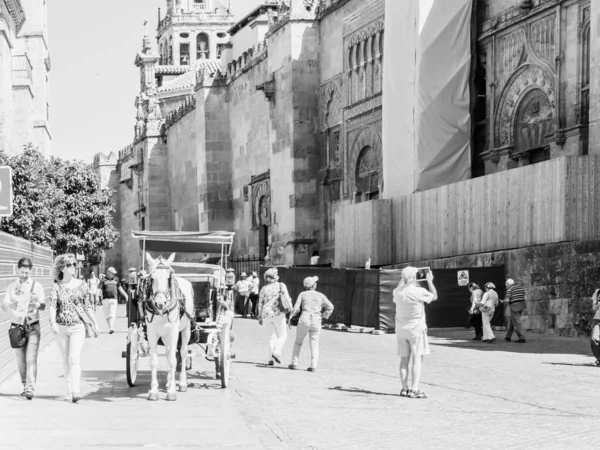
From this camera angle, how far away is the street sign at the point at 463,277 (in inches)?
1038

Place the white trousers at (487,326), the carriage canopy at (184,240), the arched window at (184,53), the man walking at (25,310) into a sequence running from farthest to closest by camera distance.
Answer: the arched window at (184,53), the white trousers at (487,326), the carriage canopy at (184,240), the man walking at (25,310)

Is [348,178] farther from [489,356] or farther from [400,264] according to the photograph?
[489,356]

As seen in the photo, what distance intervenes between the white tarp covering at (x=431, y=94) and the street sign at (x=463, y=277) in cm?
528

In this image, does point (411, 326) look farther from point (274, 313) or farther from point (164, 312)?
point (274, 313)

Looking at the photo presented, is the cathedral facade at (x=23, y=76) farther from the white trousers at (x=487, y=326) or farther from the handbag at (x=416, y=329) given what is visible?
the handbag at (x=416, y=329)

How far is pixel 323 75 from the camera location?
4212cm

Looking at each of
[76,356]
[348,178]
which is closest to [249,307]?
[348,178]

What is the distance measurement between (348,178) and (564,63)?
44.7 feet

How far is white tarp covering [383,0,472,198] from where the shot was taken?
31.1 m

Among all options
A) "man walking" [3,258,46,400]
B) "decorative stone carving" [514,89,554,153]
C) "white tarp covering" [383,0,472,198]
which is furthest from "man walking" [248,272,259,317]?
"man walking" [3,258,46,400]

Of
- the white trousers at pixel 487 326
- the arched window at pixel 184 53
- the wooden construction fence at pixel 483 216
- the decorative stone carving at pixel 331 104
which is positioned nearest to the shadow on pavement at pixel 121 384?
the white trousers at pixel 487 326

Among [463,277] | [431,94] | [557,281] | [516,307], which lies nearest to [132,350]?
[516,307]

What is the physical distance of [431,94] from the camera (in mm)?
31625

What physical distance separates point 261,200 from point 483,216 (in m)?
22.7
